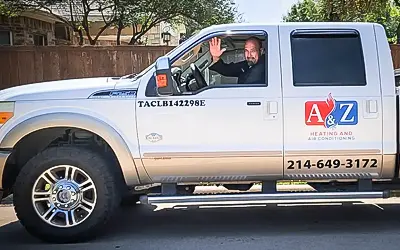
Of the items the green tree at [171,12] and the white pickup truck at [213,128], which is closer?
the white pickup truck at [213,128]

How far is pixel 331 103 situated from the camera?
19.6 ft

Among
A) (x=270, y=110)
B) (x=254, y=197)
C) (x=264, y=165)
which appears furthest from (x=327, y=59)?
(x=254, y=197)

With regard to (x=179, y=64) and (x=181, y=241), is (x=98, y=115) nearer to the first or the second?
(x=179, y=64)

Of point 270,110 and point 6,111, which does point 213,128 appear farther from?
point 6,111

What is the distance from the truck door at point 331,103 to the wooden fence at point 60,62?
6181mm

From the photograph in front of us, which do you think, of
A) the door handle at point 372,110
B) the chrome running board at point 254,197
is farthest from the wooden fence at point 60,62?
the door handle at point 372,110

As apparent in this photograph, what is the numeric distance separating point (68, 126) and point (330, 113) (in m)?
2.59

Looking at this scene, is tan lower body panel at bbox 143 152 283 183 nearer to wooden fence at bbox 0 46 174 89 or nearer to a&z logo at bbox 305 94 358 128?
a&z logo at bbox 305 94 358 128

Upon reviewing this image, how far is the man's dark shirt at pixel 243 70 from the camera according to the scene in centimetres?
610

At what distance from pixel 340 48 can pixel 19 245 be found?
12.6 feet

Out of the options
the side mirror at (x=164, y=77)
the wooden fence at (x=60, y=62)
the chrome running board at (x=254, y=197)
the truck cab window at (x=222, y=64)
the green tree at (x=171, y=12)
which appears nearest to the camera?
the side mirror at (x=164, y=77)

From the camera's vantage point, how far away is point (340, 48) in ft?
20.3

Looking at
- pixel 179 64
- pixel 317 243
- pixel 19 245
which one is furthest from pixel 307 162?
pixel 19 245

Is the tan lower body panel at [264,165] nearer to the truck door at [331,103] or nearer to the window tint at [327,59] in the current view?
the truck door at [331,103]
